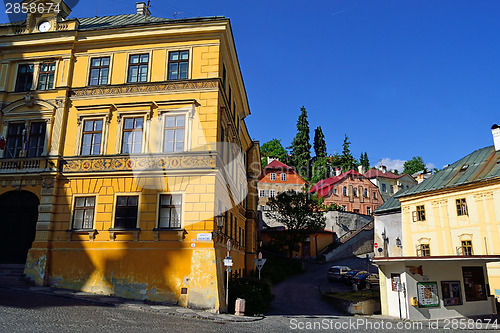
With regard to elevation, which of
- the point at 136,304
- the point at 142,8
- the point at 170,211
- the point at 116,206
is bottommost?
the point at 136,304

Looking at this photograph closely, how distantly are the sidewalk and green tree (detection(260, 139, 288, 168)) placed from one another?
2841 inches

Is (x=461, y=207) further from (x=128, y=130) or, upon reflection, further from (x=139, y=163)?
(x=128, y=130)

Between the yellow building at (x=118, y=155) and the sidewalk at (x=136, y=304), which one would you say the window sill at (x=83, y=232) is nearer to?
the yellow building at (x=118, y=155)

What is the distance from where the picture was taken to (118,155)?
758 inches

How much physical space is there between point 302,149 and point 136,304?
7811 centimetres

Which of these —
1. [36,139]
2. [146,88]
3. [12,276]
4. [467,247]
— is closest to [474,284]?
[467,247]

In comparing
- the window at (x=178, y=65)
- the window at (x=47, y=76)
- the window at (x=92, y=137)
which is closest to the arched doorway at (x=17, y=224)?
the window at (x=92, y=137)

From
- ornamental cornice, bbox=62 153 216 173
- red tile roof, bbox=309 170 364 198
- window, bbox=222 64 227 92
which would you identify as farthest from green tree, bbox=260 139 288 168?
ornamental cornice, bbox=62 153 216 173

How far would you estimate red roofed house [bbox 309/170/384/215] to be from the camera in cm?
6844

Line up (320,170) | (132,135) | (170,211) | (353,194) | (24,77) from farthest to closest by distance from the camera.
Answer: (320,170) → (353,194) → (24,77) → (132,135) → (170,211)

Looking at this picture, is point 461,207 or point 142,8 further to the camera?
point 461,207

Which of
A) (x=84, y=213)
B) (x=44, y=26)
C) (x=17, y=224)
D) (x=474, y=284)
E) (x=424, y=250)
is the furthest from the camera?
(x=424, y=250)

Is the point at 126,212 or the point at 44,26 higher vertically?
the point at 44,26

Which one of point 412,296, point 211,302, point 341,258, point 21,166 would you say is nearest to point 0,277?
point 21,166
